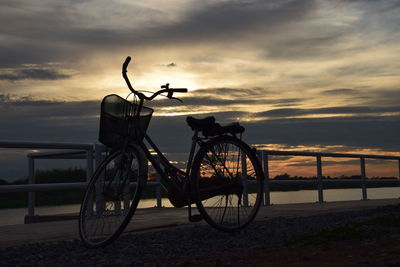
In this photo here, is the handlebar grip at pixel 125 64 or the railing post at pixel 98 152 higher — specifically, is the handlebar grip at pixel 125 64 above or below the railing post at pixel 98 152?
above

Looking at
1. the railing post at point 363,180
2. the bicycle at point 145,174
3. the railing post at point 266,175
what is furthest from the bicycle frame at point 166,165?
the railing post at point 363,180

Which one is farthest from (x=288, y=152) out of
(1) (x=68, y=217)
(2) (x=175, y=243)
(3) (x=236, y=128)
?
(2) (x=175, y=243)

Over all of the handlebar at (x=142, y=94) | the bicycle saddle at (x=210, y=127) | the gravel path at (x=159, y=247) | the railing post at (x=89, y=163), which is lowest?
the gravel path at (x=159, y=247)

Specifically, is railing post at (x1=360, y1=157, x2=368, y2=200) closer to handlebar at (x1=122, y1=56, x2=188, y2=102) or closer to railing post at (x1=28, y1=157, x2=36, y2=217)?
railing post at (x1=28, y1=157, x2=36, y2=217)

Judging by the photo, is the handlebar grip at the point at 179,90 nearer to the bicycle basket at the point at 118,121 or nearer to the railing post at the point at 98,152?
the bicycle basket at the point at 118,121

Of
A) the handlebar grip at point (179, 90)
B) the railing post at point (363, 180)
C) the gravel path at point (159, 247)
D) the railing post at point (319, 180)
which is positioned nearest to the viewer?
the gravel path at point (159, 247)

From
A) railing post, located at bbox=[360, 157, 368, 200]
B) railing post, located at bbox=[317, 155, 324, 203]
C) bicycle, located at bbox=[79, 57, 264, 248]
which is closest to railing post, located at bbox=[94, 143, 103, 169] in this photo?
bicycle, located at bbox=[79, 57, 264, 248]

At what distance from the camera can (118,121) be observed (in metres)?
5.16

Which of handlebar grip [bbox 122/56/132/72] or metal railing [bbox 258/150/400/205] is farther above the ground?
handlebar grip [bbox 122/56/132/72]

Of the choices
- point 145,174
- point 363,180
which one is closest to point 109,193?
point 145,174

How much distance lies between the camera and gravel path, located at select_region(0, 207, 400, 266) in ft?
15.0

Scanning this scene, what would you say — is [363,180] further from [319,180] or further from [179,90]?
[179,90]

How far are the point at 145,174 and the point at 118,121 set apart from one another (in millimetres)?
590

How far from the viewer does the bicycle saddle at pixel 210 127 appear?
5504mm
